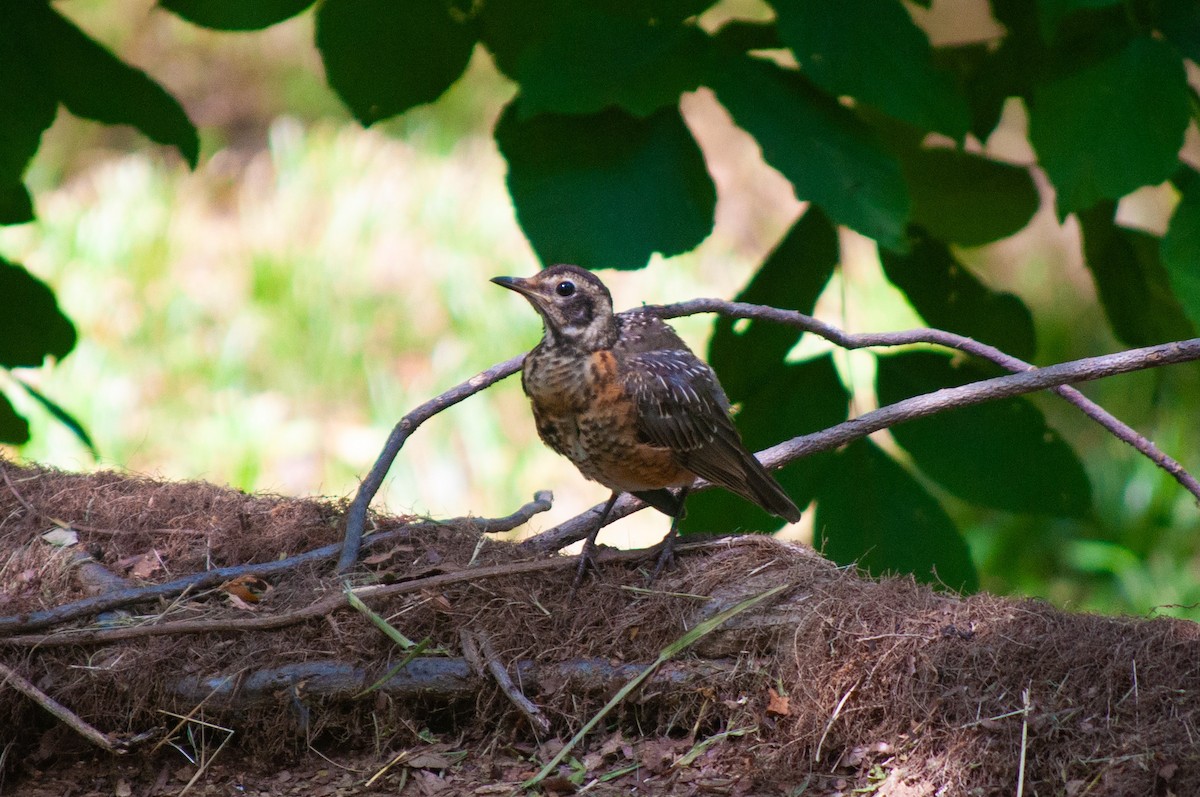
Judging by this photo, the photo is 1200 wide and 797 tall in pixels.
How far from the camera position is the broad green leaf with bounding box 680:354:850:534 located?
338 centimetres

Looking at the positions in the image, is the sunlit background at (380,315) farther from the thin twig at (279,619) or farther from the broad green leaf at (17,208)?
the thin twig at (279,619)

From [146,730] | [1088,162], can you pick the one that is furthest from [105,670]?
[1088,162]

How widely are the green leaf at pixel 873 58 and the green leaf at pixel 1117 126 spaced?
23 centimetres

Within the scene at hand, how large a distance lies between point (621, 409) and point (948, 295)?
3.35 feet

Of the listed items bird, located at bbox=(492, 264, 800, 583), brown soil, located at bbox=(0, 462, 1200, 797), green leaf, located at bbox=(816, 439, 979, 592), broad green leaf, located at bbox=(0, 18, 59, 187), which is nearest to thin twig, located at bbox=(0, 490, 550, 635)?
brown soil, located at bbox=(0, 462, 1200, 797)

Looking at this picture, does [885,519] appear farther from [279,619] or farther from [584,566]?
Result: [279,619]

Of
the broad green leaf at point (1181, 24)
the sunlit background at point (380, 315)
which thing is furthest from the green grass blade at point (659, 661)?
the sunlit background at point (380, 315)

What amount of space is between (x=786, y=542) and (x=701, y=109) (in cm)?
584

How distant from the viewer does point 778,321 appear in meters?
3.11

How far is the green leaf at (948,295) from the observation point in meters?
3.58

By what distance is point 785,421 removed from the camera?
343 centimetres

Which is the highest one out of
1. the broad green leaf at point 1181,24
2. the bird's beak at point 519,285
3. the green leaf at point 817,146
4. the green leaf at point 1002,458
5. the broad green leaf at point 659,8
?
the broad green leaf at point 1181,24

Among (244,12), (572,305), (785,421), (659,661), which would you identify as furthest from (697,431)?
(244,12)

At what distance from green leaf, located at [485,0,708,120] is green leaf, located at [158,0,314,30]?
0.58 metres
